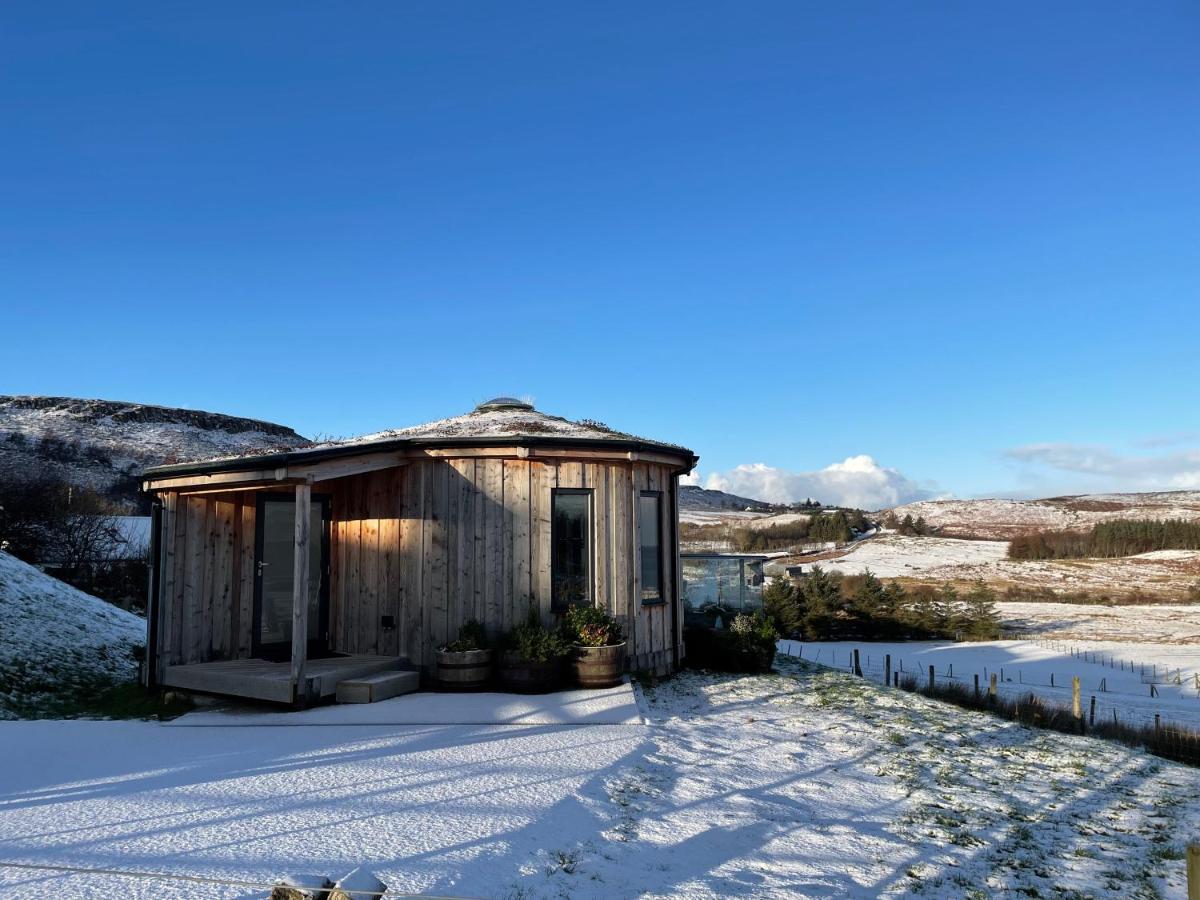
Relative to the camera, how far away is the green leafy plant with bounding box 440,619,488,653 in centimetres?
887

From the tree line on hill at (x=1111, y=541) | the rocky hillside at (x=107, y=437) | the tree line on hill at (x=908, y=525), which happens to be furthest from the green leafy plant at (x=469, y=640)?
the tree line on hill at (x=908, y=525)

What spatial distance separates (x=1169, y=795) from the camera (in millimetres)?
6504

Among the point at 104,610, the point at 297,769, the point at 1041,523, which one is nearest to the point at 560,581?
the point at 297,769

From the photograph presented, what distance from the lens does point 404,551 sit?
31.4 feet

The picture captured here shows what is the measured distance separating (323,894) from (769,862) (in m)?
2.61

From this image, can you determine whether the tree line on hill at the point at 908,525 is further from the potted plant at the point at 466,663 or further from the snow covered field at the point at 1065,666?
the potted plant at the point at 466,663

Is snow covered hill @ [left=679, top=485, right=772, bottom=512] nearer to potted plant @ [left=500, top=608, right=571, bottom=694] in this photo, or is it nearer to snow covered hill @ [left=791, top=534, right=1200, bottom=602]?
snow covered hill @ [left=791, top=534, right=1200, bottom=602]

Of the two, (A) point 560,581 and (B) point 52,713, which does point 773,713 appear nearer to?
(A) point 560,581

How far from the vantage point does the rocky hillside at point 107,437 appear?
37719 millimetres

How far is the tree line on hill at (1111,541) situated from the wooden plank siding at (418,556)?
5627 cm

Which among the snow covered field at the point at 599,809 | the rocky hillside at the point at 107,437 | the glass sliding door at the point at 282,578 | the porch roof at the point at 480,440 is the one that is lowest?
the snow covered field at the point at 599,809

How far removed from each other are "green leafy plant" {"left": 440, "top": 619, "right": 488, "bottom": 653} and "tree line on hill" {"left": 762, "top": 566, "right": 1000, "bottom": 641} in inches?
913

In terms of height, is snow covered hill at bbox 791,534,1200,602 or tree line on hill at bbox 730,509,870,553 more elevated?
tree line on hill at bbox 730,509,870,553

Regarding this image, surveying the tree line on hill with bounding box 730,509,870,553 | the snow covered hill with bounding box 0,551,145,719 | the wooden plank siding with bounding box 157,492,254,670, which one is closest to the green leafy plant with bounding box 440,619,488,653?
the wooden plank siding with bounding box 157,492,254,670
